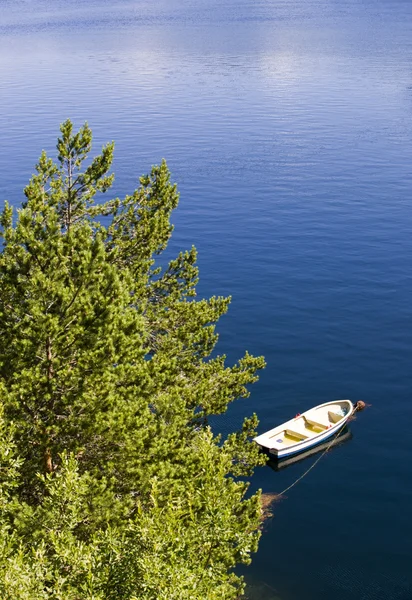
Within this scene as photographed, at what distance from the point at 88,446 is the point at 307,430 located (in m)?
25.5

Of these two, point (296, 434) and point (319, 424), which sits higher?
point (319, 424)

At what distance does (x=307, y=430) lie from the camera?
46.4 meters

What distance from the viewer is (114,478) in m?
22.1

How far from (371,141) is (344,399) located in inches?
2689

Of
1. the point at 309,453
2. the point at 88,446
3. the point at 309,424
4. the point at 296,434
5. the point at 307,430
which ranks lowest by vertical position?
the point at 88,446

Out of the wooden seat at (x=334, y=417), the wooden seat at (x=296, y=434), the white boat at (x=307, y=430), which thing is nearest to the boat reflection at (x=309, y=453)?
the white boat at (x=307, y=430)

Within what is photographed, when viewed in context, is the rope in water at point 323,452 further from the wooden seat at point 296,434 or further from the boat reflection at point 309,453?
the wooden seat at point 296,434

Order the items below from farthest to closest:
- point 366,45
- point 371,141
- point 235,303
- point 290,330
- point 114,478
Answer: point 366,45, point 371,141, point 235,303, point 290,330, point 114,478

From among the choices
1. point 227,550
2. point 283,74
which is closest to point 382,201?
point 227,550

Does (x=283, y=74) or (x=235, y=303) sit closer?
(x=235, y=303)

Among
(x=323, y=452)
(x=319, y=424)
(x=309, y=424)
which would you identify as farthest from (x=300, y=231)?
(x=323, y=452)

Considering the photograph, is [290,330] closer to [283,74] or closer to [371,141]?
[371,141]

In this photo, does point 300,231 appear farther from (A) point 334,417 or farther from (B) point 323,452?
(B) point 323,452

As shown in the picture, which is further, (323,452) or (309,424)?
(309,424)
